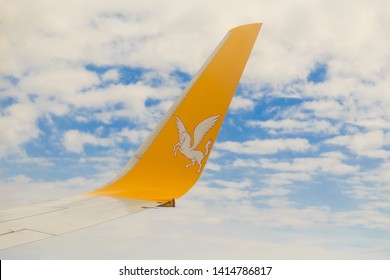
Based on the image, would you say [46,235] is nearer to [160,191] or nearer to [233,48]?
[160,191]

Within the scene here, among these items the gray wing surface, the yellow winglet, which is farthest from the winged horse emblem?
the gray wing surface

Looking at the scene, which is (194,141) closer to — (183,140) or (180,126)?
(183,140)

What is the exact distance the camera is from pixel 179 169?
7191mm

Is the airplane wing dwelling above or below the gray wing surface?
above

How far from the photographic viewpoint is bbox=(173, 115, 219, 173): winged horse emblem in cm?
714

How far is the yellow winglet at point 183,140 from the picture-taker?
714 centimetres

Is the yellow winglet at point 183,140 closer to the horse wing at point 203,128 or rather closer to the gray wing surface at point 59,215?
the horse wing at point 203,128

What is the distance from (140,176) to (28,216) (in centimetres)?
197

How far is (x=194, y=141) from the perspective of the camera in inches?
281

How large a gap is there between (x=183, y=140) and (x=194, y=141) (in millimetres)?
196

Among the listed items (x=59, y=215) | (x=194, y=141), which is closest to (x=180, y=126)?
(x=194, y=141)

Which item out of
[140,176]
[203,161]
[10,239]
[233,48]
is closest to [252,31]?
[233,48]

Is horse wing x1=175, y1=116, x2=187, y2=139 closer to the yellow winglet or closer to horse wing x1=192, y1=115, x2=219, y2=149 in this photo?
the yellow winglet

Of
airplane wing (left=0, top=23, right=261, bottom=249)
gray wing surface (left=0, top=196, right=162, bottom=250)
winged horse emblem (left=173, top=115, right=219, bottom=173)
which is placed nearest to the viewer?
gray wing surface (left=0, top=196, right=162, bottom=250)
